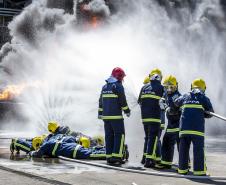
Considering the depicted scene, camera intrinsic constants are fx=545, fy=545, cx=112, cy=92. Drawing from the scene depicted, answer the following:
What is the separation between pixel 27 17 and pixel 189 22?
14.5 metres

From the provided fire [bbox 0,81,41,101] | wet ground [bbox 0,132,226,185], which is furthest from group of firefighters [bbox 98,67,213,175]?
fire [bbox 0,81,41,101]

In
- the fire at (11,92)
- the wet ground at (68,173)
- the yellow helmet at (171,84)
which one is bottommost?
the wet ground at (68,173)

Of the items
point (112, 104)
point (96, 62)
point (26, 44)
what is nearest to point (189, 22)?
point (26, 44)

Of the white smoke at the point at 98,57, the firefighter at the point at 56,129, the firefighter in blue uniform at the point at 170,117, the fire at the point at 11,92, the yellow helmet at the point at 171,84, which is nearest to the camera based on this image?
the firefighter in blue uniform at the point at 170,117

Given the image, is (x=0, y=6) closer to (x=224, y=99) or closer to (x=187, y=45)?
(x=187, y=45)

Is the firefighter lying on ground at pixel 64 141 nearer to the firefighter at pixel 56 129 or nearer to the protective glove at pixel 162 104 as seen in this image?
the firefighter at pixel 56 129

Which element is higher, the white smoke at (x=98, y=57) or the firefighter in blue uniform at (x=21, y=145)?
the white smoke at (x=98, y=57)

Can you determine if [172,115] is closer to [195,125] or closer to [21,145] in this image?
[195,125]

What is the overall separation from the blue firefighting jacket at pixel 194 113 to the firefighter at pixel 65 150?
2778mm

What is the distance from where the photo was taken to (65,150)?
36.7 feet

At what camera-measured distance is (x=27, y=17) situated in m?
48.1

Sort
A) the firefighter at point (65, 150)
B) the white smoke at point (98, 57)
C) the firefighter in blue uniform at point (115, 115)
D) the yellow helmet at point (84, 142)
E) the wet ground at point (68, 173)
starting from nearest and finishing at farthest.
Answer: the wet ground at point (68, 173)
the firefighter in blue uniform at point (115, 115)
the firefighter at point (65, 150)
the yellow helmet at point (84, 142)
the white smoke at point (98, 57)

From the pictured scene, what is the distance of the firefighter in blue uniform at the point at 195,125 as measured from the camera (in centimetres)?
866

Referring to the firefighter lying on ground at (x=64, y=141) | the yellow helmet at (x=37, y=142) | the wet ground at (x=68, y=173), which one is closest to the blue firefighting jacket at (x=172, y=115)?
the wet ground at (x=68, y=173)
